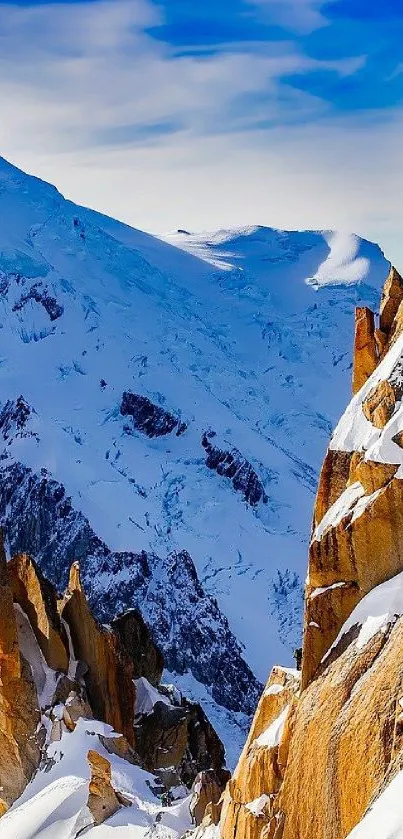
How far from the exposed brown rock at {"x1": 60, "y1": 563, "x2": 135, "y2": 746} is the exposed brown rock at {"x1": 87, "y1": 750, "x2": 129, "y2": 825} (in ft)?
29.3

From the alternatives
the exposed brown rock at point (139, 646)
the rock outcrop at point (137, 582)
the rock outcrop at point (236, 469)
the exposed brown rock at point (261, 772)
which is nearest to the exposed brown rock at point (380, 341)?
the exposed brown rock at point (261, 772)

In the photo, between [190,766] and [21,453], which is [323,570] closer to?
[190,766]

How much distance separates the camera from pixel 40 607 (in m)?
42.9

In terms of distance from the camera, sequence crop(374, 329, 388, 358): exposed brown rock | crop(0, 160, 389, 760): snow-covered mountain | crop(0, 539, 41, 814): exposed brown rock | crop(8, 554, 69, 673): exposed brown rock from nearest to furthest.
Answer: crop(374, 329, 388, 358): exposed brown rock < crop(0, 539, 41, 814): exposed brown rock < crop(8, 554, 69, 673): exposed brown rock < crop(0, 160, 389, 760): snow-covered mountain

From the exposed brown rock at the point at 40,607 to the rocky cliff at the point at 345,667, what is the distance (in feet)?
69.5

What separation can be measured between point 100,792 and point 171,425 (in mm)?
104971

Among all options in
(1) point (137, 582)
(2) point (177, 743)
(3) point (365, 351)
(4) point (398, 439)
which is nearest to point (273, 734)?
(4) point (398, 439)

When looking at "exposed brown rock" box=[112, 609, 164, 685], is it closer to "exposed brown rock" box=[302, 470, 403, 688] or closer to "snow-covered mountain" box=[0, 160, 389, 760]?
"exposed brown rock" box=[302, 470, 403, 688]

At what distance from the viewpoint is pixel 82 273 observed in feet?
Result: 530

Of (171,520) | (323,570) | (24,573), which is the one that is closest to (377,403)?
(323,570)

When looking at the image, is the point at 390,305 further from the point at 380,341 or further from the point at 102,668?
the point at 102,668

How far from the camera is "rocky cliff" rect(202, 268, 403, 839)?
16.5 m

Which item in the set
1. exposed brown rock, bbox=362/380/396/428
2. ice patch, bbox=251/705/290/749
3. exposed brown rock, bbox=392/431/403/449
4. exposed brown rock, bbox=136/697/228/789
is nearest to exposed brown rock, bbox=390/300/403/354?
exposed brown rock, bbox=362/380/396/428

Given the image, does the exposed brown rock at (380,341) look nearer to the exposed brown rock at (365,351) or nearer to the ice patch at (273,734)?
the exposed brown rock at (365,351)
